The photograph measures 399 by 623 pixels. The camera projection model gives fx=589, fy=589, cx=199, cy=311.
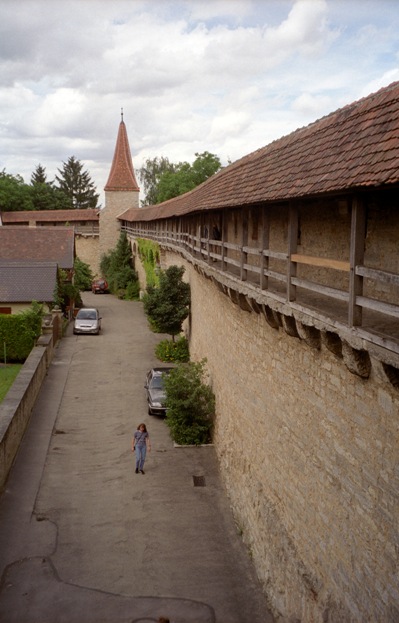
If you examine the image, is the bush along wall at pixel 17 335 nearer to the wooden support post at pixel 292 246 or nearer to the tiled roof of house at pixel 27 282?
the tiled roof of house at pixel 27 282

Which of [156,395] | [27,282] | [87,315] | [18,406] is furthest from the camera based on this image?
[87,315]

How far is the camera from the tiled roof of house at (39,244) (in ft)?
121

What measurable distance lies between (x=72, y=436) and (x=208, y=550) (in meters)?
6.80

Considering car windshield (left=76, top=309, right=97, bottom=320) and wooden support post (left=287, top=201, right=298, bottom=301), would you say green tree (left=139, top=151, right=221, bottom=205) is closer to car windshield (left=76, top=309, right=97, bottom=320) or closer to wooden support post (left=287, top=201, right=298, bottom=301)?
car windshield (left=76, top=309, right=97, bottom=320)

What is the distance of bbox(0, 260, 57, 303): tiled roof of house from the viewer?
28656 millimetres

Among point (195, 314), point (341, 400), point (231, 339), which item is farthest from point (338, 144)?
point (195, 314)

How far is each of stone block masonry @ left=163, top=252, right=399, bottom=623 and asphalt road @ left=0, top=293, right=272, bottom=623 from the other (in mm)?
778

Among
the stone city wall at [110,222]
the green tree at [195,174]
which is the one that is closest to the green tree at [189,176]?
the green tree at [195,174]

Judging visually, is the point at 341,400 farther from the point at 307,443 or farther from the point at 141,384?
the point at 141,384

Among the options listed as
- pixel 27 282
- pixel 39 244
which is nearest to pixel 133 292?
pixel 39 244

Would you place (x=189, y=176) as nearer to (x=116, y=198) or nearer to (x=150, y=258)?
(x=116, y=198)

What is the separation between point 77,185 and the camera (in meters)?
92.3

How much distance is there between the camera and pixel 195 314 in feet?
70.0

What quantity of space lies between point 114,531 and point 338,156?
28.1 ft
